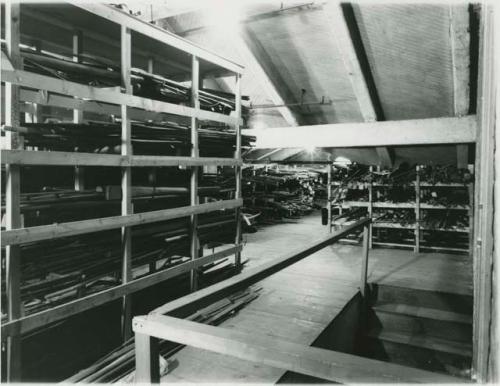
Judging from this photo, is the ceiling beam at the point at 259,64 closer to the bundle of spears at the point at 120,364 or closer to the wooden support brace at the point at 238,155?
the wooden support brace at the point at 238,155

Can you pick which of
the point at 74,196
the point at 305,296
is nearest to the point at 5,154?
the point at 74,196

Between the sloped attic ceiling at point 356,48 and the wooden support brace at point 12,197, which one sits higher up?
the sloped attic ceiling at point 356,48

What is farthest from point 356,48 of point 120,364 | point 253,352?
point 253,352

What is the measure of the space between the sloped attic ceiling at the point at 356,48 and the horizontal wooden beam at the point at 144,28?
4.08 ft

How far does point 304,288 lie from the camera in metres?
5.20

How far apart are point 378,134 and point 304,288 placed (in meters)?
2.61

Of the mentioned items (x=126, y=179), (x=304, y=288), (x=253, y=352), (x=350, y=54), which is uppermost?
(x=350, y=54)

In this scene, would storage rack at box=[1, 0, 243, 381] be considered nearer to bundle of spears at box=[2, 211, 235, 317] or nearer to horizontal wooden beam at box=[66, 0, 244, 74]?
horizontal wooden beam at box=[66, 0, 244, 74]

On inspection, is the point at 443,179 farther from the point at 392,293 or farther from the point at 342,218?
the point at 392,293

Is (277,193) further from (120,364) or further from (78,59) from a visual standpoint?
(120,364)

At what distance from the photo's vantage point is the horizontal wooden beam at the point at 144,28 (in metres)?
3.03

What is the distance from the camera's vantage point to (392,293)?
5461 millimetres

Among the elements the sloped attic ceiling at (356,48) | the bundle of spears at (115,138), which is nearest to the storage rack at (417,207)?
the sloped attic ceiling at (356,48)

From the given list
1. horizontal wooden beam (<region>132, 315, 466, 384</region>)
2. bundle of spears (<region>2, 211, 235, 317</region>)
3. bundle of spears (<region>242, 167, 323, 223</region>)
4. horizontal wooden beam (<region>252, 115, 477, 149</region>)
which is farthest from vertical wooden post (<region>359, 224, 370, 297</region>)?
bundle of spears (<region>242, 167, 323, 223</region>)
